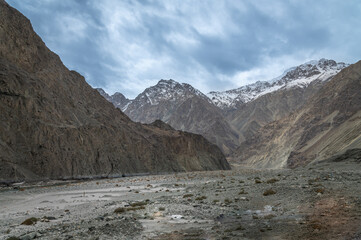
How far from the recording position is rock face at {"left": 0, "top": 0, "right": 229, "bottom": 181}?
58.4 metres

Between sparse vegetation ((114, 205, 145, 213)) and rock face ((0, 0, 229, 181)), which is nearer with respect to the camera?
sparse vegetation ((114, 205, 145, 213))

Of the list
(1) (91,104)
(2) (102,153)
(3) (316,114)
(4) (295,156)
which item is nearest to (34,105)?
(2) (102,153)

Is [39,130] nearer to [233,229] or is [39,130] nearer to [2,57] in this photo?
[2,57]

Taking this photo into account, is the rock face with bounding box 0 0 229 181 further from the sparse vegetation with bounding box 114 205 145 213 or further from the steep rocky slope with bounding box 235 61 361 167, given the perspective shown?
the steep rocky slope with bounding box 235 61 361 167

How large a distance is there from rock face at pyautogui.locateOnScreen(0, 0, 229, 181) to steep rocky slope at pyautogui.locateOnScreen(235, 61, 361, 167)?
49655mm

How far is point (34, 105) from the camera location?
6538 centimetres

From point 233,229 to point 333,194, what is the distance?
265 inches

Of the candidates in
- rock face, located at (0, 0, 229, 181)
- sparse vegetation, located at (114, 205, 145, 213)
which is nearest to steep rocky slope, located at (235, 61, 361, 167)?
rock face, located at (0, 0, 229, 181)

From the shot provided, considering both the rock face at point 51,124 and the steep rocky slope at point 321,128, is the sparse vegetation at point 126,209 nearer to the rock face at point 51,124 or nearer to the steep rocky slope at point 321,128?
the rock face at point 51,124

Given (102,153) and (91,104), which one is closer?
(102,153)

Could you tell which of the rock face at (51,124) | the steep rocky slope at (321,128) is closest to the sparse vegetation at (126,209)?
the rock face at (51,124)

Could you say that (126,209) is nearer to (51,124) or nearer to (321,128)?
(51,124)

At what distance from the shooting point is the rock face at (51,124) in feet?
192

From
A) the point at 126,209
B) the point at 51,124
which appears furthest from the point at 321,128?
the point at 126,209
